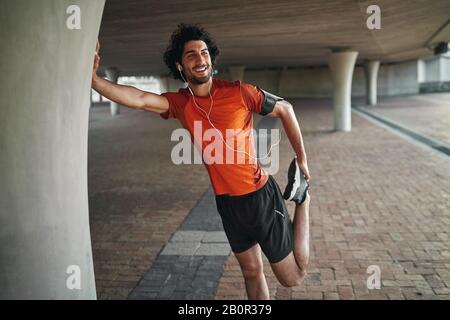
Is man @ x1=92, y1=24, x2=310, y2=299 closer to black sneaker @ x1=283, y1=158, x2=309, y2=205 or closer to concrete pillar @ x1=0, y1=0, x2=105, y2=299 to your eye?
black sneaker @ x1=283, y1=158, x2=309, y2=205

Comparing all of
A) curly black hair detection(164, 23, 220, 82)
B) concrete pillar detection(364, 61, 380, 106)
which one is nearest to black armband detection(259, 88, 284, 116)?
curly black hair detection(164, 23, 220, 82)

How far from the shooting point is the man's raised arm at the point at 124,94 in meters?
2.58

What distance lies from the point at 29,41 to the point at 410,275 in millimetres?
4292

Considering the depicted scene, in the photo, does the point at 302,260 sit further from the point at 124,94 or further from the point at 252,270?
the point at 124,94

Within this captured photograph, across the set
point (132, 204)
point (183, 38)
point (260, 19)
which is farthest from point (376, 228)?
point (260, 19)

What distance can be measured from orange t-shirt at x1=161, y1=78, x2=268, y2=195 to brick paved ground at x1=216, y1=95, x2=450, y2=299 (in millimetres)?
1884

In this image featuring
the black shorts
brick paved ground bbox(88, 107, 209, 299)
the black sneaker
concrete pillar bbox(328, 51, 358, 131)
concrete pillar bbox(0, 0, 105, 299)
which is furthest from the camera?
concrete pillar bbox(328, 51, 358, 131)

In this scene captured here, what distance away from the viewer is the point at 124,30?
10031 millimetres

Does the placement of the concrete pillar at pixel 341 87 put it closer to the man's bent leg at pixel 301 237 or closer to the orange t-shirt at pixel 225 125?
the man's bent leg at pixel 301 237

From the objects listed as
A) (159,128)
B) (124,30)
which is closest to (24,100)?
(124,30)

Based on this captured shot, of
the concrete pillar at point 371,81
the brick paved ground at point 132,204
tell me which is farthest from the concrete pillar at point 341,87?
the concrete pillar at point 371,81

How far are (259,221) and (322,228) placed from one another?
358 cm

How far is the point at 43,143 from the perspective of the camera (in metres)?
2.30

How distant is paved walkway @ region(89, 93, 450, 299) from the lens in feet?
14.9
